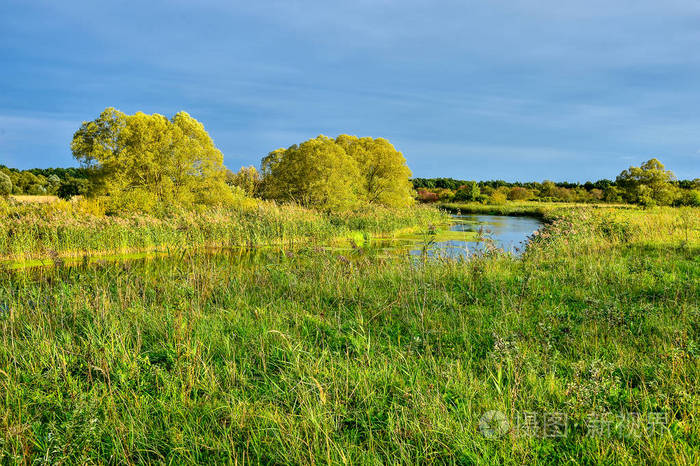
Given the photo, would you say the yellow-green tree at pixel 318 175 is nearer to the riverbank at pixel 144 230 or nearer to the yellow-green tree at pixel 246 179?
the riverbank at pixel 144 230

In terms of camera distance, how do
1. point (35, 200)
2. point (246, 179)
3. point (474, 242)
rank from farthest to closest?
point (246, 179), point (35, 200), point (474, 242)

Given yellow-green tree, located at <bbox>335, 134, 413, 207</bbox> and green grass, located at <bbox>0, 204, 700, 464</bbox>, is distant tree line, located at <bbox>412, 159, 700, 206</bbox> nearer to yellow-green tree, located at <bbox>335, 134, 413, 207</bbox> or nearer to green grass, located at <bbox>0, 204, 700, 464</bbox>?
yellow-green tree, located at <bbox>335, 134, 413, 207</bbox>

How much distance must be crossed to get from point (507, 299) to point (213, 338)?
12.7 feet

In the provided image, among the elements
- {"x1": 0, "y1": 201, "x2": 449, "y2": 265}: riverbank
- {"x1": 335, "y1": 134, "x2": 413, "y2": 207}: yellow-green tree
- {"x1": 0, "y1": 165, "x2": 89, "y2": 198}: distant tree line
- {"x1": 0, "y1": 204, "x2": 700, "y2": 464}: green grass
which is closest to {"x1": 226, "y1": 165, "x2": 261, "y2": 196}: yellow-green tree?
{"x1": 335, "y1": 134, "x2": 413, "y2": 207}: yellow-green tree

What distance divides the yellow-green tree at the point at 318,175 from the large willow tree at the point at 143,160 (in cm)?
581

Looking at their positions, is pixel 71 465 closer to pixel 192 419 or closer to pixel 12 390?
pixel 192 419

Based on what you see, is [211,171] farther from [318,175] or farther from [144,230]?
[144,230]

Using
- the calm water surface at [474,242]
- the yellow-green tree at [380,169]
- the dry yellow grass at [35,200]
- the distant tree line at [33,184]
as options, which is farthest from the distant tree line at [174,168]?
the distant tree line at [33,184]

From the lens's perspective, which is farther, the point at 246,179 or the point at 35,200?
the point at 246,179

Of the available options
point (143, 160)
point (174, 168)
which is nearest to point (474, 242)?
point (174, 168)

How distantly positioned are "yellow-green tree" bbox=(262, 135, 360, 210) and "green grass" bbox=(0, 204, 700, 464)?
18.6 metres

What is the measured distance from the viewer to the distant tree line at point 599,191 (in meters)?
34.9

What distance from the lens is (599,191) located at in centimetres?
6391

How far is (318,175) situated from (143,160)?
9748 mm
